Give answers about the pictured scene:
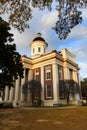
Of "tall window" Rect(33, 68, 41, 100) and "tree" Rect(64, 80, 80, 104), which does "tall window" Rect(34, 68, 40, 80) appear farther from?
"tree" Rect(64, 80, 80, 104)

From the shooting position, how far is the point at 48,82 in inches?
1766

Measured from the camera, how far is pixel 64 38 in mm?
9852

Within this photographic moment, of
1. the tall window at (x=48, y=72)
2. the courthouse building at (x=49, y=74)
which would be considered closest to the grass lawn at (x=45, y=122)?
the courthouse building at (x=49, y=74)

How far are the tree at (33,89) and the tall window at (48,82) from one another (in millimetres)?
1751

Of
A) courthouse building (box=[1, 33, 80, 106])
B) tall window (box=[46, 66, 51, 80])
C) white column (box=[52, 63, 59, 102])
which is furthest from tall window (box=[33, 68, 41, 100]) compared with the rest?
white column (box=[52, 63, 59, 102])

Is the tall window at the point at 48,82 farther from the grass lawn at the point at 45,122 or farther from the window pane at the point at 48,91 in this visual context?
the grass lawn at the point at 45,122

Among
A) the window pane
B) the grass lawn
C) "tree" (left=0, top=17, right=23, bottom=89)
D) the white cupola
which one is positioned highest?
the white cupola

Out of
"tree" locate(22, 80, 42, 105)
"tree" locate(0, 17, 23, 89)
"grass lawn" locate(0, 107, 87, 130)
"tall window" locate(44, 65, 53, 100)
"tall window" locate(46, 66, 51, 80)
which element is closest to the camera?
"grass lawn" locate(0, 107, 87, 130)

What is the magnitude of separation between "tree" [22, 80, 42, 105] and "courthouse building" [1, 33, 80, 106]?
1.80 ft

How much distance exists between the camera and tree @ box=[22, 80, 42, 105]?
143ft

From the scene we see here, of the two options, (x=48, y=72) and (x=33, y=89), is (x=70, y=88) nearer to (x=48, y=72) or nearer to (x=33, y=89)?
(x=48, y=72)

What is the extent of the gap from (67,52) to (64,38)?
136 feet

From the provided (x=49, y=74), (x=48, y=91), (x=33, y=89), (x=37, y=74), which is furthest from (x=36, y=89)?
(x=49, y=74)

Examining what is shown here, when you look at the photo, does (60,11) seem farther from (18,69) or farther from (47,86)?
(47,86)
